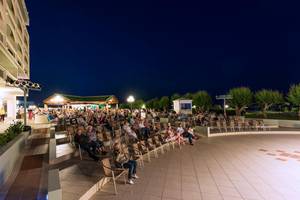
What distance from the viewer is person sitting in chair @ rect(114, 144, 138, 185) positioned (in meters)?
5.74

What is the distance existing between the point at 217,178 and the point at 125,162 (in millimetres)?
2836

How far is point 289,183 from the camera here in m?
5.80

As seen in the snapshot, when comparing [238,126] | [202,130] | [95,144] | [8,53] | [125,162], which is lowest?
[202,130]

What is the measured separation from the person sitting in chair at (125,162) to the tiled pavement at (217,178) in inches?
11.0

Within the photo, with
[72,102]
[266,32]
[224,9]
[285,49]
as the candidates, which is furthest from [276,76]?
[72,102]

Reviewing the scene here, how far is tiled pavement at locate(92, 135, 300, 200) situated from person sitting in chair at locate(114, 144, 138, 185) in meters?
0.28

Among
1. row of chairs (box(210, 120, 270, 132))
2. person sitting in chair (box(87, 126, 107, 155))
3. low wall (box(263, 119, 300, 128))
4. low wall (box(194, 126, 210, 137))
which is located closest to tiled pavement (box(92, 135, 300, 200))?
person sitting in chair (box(87, 126, 107, 155))

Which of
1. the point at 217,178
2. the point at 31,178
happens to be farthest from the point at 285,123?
the point at 31,178

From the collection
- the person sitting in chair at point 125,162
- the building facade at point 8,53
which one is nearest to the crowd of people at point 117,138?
the person sitting in chair at point 125,162

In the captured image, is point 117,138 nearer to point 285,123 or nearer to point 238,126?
point 238,126

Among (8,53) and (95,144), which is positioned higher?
(8,53)

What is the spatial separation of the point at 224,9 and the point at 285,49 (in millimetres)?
23380

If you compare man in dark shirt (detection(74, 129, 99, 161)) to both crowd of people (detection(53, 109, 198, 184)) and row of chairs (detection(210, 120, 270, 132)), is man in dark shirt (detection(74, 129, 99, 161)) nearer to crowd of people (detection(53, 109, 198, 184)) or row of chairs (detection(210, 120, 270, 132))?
crowd of people (detection(53, 109, 198, 184))

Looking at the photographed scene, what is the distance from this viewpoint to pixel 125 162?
5.88 m
